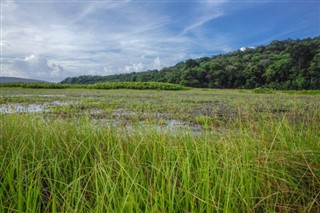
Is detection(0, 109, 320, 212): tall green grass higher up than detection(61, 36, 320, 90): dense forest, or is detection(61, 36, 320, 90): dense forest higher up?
detection(61, 36, 320, 90): dense forest

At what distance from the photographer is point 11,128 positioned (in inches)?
108

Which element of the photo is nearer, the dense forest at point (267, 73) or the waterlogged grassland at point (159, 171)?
the waterlogged grassland at point (159, 171)

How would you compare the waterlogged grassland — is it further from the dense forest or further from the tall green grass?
the dense forest

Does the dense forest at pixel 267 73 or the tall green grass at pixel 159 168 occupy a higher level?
the dense forest at pixel 267 73

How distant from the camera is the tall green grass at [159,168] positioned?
1465mm

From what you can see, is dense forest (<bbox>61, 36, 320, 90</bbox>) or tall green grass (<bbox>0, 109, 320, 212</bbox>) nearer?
tall green grass (<bbox>0, 109, 320, 212</bbox>)

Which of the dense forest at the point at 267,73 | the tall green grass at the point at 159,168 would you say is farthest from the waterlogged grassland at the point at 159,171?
the dense forest at the point at 267,73

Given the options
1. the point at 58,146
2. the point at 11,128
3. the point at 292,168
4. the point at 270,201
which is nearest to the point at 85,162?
the point at 58,146

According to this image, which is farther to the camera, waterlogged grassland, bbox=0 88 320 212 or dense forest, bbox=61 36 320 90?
dense forest, bbox=61 36 320 90

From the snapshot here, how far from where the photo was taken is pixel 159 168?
1.67m

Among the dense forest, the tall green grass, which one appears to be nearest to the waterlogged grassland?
the tall green grass

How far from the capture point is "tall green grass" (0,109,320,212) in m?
1.46

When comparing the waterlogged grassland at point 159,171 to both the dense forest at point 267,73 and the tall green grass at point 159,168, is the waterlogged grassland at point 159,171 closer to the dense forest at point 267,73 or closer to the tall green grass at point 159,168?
the tall green grass at point 159,168

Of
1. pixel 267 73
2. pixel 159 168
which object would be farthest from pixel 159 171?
pixel 267 73
